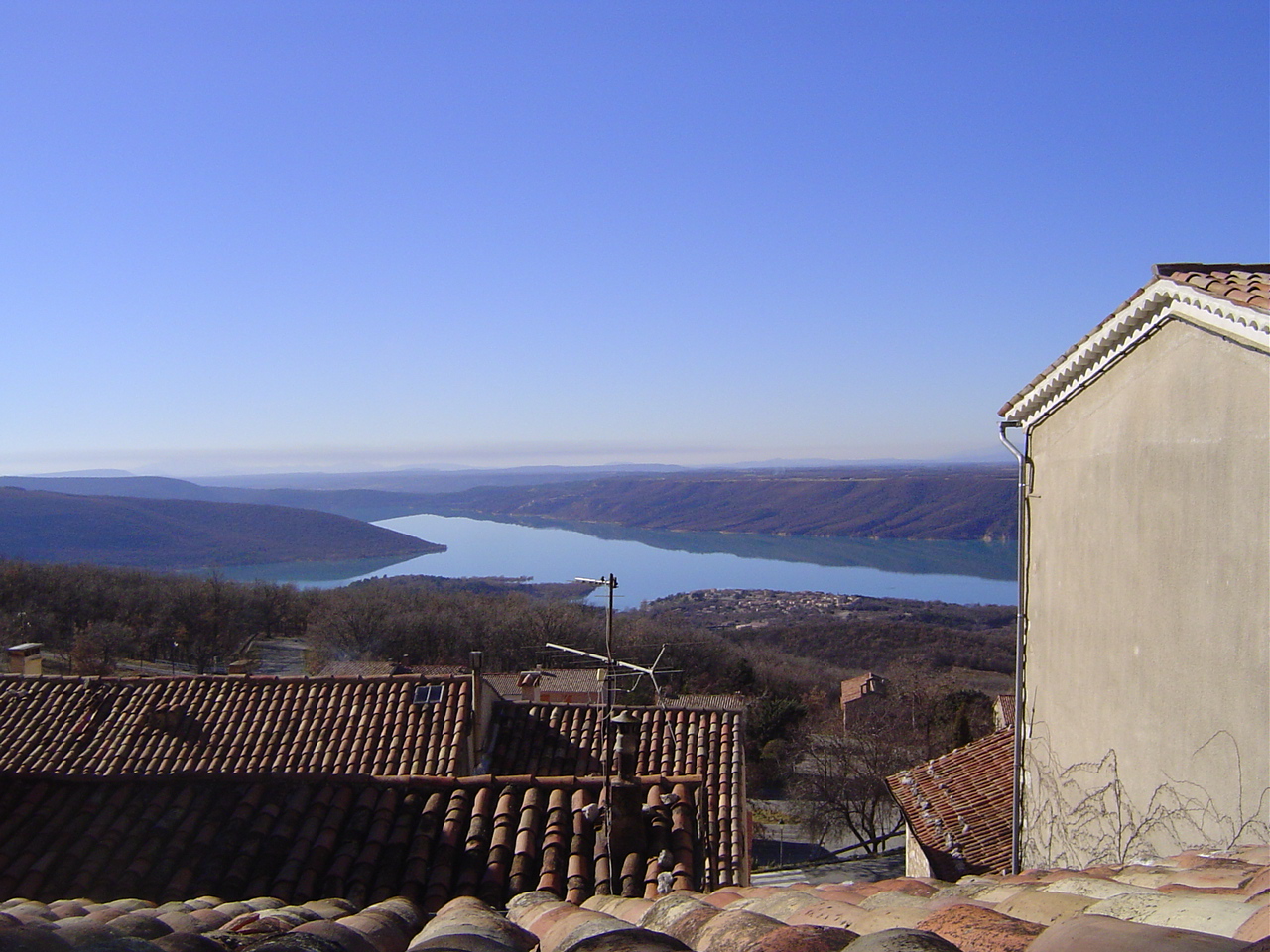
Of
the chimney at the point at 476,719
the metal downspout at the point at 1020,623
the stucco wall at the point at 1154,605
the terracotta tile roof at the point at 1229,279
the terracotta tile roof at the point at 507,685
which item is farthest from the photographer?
the terracotta tile roof at the point at 507,685

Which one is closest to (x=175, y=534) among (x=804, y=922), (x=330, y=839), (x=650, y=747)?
(x=650, y=747)

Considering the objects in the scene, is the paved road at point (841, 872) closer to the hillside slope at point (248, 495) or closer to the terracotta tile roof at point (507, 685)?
the terracotta tile roof at point (507, 685)

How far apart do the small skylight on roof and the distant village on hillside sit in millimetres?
36

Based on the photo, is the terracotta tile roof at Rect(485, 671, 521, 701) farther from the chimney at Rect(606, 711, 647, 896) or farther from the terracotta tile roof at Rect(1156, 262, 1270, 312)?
the terracotta tile roof at Rect(1156, 262, 1270, 312)

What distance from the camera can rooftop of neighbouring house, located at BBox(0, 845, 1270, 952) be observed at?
1.50 meters

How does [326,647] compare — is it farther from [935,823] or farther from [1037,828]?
[1037,828]

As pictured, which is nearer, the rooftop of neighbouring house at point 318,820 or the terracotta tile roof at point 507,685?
the rooftop of neighbouring house at point 318,820

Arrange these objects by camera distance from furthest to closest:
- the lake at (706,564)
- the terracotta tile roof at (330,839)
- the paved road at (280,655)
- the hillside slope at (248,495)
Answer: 1. the hillside slope at (248,495)
2. the lake at (706,564)
3. the paved road at (280,655)
4. the terracotta tile roof at (330,839)

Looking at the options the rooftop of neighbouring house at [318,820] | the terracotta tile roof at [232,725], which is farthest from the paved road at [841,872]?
the terracotta tile roof at [232,725]

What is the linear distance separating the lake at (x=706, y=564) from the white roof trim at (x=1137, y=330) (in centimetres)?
5266

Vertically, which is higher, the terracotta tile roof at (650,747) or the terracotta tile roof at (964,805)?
the terracotta tile roof at (650,747)

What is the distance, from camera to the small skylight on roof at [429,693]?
9367mm

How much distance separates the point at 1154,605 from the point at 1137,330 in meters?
1.58

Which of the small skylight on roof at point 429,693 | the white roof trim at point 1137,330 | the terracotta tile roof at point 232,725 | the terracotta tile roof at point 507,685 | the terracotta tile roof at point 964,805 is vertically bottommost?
the terracotta tile roof at point 507,685
